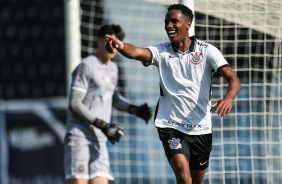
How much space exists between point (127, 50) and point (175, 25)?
1.83 feet

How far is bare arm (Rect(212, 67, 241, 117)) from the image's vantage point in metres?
7.80

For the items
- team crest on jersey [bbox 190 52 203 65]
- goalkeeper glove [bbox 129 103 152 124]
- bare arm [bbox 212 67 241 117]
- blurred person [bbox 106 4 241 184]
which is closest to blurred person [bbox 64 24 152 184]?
goalkeeper glove [bbox 129 103 152 124]

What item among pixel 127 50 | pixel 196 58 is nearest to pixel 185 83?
pixel 196 58

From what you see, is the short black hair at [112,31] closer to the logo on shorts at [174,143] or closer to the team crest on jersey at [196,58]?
the team crest on jersey at [196,58]

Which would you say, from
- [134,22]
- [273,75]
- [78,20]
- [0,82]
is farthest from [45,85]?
[273,75]

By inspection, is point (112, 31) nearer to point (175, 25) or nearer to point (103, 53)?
point (103, 53)

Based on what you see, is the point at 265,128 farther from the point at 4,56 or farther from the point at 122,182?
the point at 4,56

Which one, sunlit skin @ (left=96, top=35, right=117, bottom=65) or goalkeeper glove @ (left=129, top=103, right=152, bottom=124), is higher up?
sunlit skin @ (left=96, top=35, right=117, bottom=65)

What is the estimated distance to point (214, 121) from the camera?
1162 centimetres

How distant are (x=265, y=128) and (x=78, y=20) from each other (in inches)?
94.1

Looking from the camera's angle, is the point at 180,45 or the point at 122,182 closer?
the point at 180,45

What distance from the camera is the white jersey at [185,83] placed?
334 inches

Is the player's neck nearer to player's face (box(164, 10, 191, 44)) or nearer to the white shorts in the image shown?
player's face (box(164, 10, 191, 44))

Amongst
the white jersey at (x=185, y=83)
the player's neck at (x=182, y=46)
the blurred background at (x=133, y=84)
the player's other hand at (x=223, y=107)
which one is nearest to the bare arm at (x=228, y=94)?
the player's other hand at (x=223, y=107)
